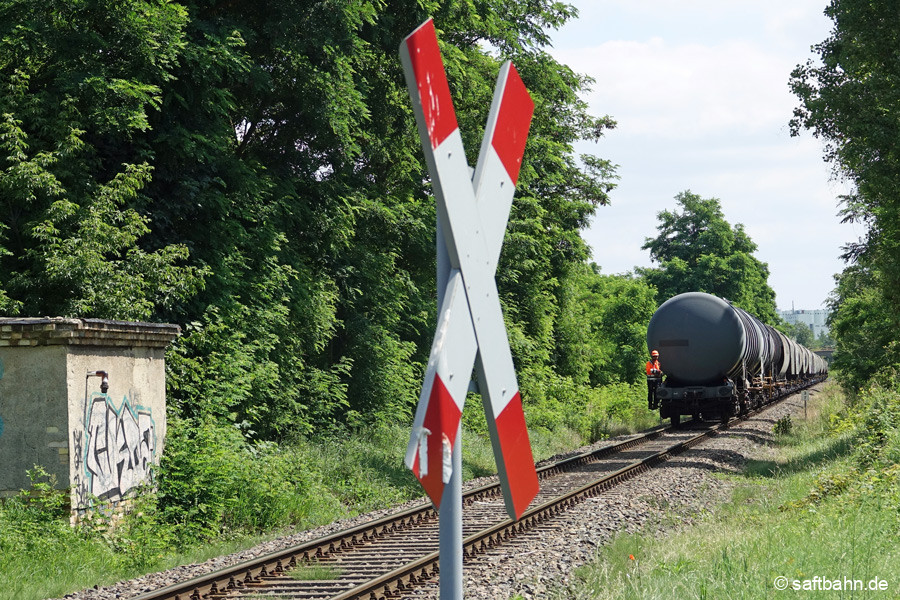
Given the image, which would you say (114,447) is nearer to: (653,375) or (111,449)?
(111,449)

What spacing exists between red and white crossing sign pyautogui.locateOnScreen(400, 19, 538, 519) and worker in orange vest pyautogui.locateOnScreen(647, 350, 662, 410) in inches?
823

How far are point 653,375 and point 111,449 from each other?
51.1 ft

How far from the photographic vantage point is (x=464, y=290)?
2.08 metres

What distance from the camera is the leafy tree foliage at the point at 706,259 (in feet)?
240

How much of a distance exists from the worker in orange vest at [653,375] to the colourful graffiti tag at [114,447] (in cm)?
1418

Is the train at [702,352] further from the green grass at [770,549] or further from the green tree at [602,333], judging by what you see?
the green tree at [602,333]

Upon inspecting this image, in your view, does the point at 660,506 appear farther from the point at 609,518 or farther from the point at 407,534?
the point at 407,534

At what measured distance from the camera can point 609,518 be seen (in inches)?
454

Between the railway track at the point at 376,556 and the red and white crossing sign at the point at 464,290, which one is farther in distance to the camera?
the railway track at the point at 376,556

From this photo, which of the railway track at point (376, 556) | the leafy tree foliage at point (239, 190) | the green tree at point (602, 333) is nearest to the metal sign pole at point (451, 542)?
the railway track at point (376, 556)

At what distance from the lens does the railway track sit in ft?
26.3

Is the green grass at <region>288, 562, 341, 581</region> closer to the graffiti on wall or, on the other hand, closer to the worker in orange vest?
the graffiti on wall

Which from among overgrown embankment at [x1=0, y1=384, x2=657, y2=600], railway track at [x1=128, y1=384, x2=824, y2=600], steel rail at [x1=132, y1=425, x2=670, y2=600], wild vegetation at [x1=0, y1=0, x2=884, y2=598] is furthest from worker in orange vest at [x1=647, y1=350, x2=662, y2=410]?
steel rail at [x1=132, y1=425, x2=670, y2=600]

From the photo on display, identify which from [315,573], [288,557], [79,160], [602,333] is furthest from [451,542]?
[602,333]
